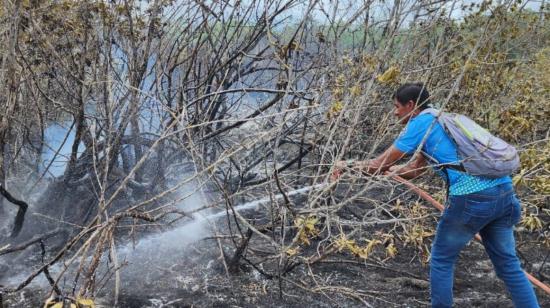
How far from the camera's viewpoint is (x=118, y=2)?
486cm

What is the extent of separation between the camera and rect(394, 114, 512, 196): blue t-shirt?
352 centimetres

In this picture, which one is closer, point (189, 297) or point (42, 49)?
point (189, 297)

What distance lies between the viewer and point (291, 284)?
180 inches

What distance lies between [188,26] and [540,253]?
3969 millimetres

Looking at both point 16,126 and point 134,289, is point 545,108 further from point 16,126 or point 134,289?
point 16,126

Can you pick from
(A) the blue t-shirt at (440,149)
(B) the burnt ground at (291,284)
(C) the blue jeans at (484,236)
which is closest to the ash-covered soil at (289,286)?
(B) the burnt ground at (291,284)

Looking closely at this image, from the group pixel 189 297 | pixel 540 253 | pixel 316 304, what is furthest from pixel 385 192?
pixel 189 297

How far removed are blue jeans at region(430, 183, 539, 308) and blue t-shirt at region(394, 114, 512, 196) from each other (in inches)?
1.7

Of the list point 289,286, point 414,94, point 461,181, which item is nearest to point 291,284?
point 289,286

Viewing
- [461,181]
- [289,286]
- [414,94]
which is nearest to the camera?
[461,181]

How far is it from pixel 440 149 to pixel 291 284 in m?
1.71

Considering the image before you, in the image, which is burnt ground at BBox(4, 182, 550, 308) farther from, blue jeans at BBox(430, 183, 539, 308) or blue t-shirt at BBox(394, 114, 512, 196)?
blue t-shirt at BBox(394, 114, 512, 196)

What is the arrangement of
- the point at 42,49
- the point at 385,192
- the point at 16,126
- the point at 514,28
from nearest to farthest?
1. the point at 42,49
2. the point at 16,126
3. the point at 514,28
4. the point at 385,192

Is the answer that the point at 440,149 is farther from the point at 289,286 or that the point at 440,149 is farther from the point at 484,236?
the point at 289,286
